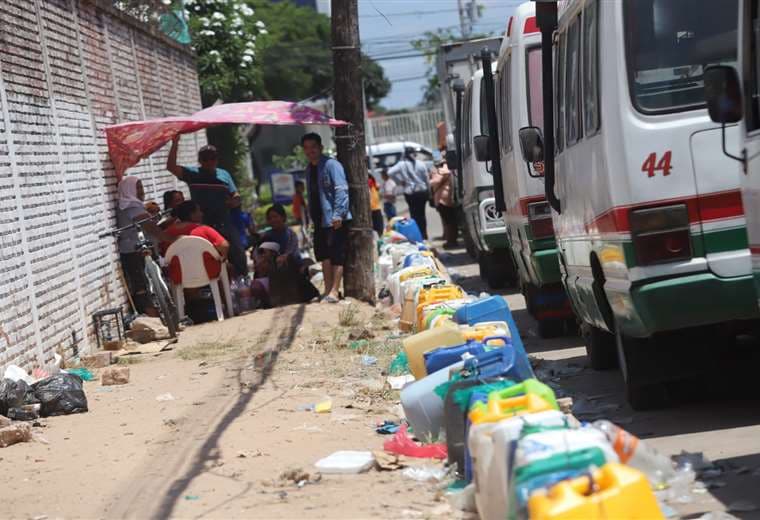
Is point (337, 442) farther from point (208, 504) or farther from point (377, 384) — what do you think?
point (377, 384)

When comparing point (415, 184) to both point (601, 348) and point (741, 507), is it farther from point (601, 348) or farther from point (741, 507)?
point (741, 507)

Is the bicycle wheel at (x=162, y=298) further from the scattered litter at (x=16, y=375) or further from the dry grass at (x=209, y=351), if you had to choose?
the scattered litter at (x=16, y=375)

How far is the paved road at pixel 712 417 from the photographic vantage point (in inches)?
249

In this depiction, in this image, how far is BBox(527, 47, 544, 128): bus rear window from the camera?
39.4ft

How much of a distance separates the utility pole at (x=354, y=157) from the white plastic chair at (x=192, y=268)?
175 centimetres

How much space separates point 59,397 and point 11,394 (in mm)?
350

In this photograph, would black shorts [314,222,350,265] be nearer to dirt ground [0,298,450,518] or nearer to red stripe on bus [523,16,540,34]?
dirt ground [0,298,450,518]

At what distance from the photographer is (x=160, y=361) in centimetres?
1280

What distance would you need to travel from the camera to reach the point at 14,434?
8734 mm

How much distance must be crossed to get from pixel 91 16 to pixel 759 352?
9.98 metres

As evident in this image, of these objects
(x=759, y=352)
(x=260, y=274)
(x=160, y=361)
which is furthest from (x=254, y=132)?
(x=759, y=352)

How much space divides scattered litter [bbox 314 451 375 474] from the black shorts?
343 inches

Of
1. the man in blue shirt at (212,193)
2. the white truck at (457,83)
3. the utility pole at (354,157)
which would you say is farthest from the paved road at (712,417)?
the white truck at (457,83)

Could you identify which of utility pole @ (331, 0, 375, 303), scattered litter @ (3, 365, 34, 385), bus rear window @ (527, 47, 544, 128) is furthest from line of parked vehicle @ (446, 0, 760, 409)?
utility pole @ (331, 0, 375, 303)
